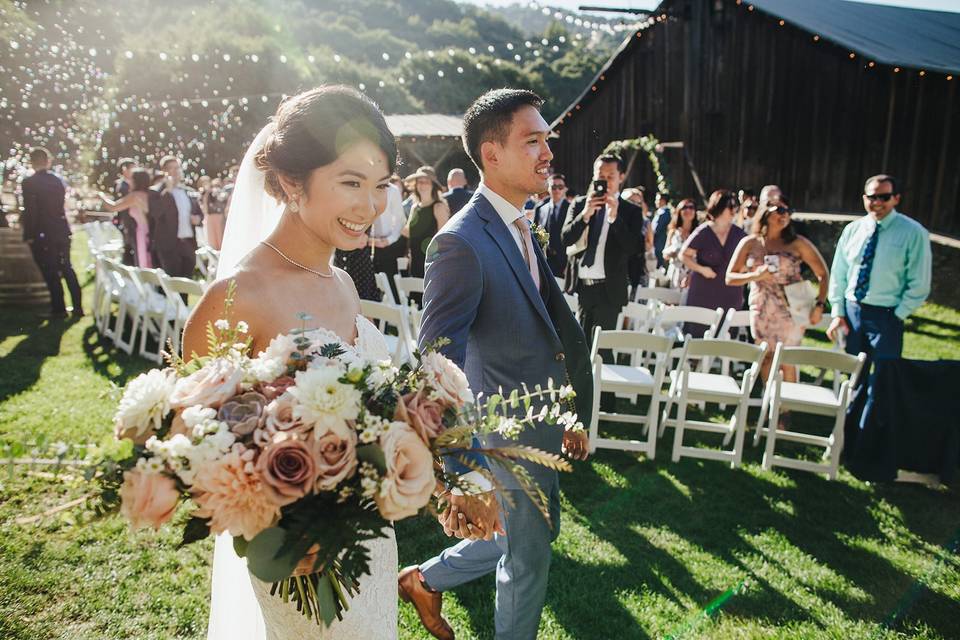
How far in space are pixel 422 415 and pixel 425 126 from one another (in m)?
26.7

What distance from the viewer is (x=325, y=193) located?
6.06 feet

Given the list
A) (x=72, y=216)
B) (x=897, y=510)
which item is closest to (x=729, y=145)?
(x=897, y=510)

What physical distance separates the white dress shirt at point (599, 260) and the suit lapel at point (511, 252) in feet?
12.4

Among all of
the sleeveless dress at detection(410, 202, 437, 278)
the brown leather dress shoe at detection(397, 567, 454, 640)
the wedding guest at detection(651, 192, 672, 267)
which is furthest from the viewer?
the wedding guest at detection(651, 192, 672, 267)

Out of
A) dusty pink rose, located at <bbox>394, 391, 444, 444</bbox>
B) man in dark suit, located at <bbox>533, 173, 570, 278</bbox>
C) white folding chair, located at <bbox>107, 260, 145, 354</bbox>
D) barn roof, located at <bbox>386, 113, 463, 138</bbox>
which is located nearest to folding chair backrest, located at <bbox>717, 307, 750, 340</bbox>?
man in dark suit, located at <bbox>533, 173, 570, 278</bbox>

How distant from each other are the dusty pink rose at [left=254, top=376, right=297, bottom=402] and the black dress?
5664mm

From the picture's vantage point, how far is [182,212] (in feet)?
29.7

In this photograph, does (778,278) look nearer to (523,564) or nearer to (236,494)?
(523,564)

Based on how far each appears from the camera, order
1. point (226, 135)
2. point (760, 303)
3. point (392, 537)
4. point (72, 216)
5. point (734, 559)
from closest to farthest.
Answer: point (392, 537) < point (734, 559) < point (760, 303) < point (72, 216) < point (226, 135)

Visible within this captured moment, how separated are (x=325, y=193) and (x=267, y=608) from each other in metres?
1.29

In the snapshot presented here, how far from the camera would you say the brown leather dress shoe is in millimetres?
2914

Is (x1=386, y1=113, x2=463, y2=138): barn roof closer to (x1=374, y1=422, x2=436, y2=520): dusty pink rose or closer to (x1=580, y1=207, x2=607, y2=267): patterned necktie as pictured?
(x1=580, y1=207, x2=607, y2=267): patterned necktie

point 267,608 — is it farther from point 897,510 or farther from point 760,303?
point 760,303

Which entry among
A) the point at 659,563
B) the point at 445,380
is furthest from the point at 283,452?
the point at 659,563
